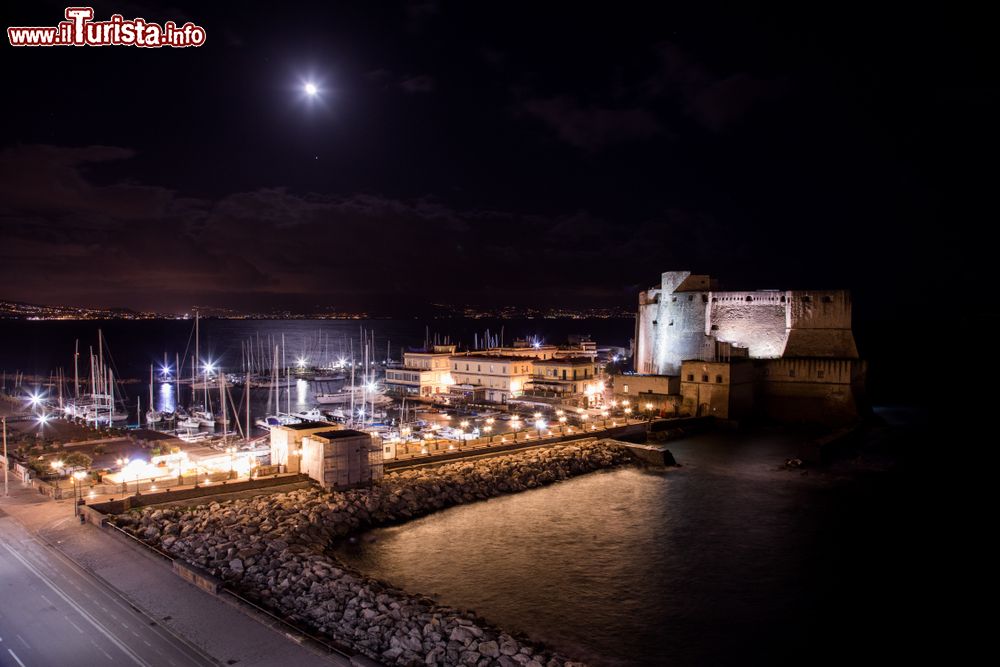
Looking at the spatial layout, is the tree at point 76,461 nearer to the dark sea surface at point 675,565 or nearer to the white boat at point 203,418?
the dark sea surface at point 675,565

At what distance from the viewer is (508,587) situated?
52.1ft

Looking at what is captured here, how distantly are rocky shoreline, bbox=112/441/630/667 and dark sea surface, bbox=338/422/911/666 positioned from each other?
0.98 m

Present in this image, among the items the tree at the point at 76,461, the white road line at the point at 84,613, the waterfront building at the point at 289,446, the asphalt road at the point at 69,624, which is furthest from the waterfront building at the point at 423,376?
the asphalt road at the point at 69,624

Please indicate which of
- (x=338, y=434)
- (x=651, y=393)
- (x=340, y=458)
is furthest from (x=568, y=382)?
(x=340, y=458)

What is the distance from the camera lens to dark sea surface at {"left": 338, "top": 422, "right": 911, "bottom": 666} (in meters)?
13.9

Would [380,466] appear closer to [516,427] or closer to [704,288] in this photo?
[516,427]

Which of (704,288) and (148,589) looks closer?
(148,589)

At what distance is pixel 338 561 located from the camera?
15.8 metres

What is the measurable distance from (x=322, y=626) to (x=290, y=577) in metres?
1.97

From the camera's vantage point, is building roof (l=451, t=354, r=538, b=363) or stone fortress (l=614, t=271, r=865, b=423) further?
building roof (l=451, t=354, r=538, b=363)

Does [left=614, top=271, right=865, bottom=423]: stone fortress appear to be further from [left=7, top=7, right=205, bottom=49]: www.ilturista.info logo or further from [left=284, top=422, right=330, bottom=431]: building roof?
[left=7, top=7, right=205, bottom=49]: www.ilturista.info logo

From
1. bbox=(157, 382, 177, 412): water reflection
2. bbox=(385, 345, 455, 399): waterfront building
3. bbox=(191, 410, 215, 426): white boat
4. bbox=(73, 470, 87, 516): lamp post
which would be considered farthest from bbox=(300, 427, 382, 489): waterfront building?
bbox=(157, 382, 177, 412): water reflection

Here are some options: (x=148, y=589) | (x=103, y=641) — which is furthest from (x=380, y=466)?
(x=103, y=641)

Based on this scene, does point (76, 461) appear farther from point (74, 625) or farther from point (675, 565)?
point (675, 565)
